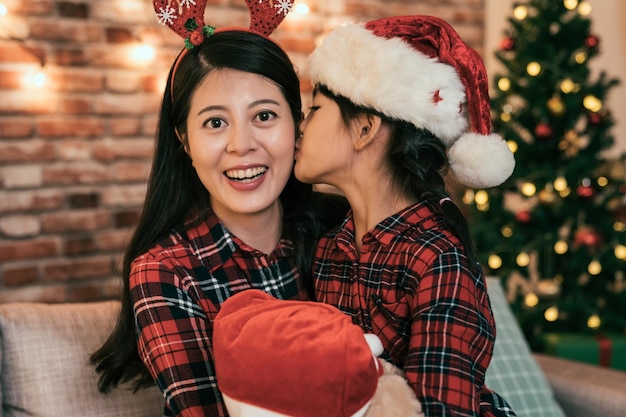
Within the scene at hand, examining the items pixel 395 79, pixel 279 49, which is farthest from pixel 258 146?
pixel 395 79

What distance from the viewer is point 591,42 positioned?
3.22 meters

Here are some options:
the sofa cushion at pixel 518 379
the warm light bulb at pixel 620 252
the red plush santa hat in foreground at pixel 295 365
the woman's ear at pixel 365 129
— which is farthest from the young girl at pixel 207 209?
the warm light bulb at pixel 620 252

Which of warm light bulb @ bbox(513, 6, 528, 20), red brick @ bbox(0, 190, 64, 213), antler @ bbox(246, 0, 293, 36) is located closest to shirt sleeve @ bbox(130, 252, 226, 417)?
antler @ bbox(246, 0, 293, 36)

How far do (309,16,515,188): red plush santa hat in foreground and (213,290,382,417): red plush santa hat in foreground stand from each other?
1.59ft

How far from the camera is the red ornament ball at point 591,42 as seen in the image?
3.22 meters

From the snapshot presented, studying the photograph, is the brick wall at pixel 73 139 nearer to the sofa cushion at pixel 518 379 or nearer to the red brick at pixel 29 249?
the red brick at pixel 29 249

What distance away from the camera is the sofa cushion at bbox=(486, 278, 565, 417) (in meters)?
1.94

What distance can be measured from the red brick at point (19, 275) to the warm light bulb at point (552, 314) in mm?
2191

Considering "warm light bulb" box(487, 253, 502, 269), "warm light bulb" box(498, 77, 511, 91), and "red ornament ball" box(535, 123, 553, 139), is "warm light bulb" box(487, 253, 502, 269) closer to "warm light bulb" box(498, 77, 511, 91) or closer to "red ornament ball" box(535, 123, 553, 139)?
"red ornament ball" box(535, 123, 553, 139)

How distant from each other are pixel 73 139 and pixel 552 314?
220 cm

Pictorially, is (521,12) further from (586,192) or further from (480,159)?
(480,159)

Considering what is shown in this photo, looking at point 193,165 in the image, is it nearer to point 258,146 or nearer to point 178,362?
point 258,146

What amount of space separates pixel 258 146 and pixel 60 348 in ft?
2.25

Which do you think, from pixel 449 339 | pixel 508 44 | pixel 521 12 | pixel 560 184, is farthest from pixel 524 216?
pixel 449 339
